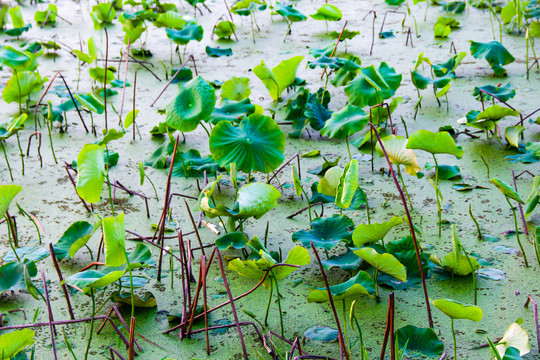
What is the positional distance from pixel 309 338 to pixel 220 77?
182 centimetres

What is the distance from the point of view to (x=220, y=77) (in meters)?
2.82

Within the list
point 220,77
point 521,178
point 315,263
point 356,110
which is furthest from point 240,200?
point 220,77

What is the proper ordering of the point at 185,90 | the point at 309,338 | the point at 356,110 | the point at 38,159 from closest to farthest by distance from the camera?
the point at 309,338
the point at 185,90
the point at 356,110
the point at 38,159

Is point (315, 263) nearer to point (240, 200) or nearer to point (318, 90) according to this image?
point (240, 200)

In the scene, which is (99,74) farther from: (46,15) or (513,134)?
(513,134)

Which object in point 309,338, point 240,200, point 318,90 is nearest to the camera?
point 309,338

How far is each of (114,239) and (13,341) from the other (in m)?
0.28

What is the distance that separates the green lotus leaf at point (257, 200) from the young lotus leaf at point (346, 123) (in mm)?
523

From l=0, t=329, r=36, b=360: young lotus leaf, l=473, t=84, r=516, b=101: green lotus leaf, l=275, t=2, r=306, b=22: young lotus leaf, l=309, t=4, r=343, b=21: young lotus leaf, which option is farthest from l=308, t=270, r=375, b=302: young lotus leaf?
l=275, t=2, r=306, b=22: young lotus leaf

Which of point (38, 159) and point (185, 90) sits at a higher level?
point (185, 90)

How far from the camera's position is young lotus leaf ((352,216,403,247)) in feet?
4.54

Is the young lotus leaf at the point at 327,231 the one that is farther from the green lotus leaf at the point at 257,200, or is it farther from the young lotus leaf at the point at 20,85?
the young lotus leaf at the point at 20,85

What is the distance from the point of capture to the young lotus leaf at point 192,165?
6.33 ft

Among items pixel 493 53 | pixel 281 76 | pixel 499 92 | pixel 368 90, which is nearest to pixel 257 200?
pixel 368 90
